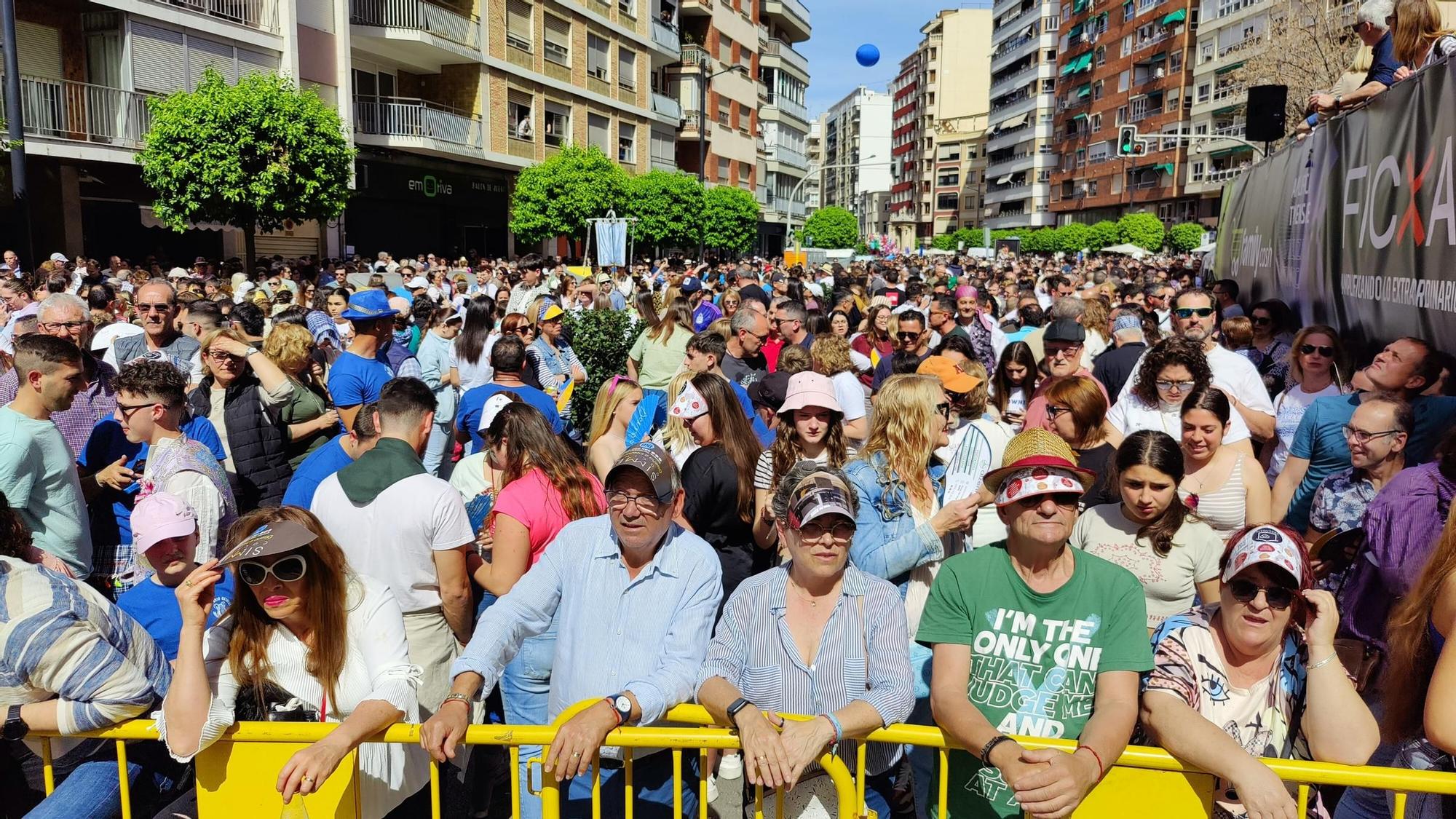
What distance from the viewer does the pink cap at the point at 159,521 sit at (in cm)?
334

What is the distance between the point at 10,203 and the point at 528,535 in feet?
60.5

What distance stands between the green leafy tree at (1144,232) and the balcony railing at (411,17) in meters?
38.3

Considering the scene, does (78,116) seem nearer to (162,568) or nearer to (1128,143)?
(162,568)

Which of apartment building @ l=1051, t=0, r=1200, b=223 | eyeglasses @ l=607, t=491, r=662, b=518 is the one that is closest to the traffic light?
eyeglasses @ l=607, t=491, r=662, b=518

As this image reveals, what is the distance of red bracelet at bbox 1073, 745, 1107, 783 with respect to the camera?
2.45 metres

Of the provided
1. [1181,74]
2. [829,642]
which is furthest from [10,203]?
[1181,74]

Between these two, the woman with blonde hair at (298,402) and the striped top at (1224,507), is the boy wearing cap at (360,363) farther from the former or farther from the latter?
the striped top at (1224,507)

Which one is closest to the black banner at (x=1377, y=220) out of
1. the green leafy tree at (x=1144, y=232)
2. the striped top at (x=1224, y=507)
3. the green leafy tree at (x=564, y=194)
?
the striped top at (x=1224, y=507)

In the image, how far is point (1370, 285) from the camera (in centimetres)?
Answer: 568

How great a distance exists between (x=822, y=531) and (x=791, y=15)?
5921 centimetres

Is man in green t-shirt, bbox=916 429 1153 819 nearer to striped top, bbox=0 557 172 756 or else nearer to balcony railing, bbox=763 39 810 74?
striped top, bbox=0 557 172 756

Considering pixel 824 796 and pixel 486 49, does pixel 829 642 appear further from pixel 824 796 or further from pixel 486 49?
pixel 486 49

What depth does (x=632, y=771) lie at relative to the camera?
113 inches

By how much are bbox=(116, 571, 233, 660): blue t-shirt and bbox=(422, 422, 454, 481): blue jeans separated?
12.2 ft
